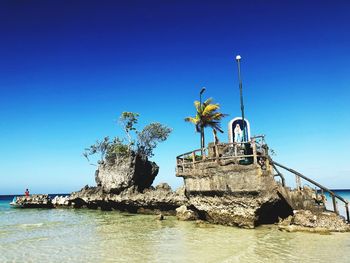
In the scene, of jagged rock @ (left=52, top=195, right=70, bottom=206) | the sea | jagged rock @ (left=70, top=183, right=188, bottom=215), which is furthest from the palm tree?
jagged rock @ (left=52, top=195, right=70, bottom=206)

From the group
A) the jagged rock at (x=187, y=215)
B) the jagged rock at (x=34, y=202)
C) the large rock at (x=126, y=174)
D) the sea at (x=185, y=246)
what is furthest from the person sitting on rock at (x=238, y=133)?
the jagged rock at (x=34, y=202)

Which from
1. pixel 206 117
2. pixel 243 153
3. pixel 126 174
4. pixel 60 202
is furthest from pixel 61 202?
pixel 243 153

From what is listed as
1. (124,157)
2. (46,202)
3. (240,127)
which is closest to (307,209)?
(240,127)

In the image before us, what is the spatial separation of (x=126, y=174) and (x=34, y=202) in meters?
22.1

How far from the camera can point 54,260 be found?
36.1 ft

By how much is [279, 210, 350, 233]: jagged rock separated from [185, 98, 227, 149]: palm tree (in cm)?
1305

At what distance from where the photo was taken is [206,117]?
2770cm

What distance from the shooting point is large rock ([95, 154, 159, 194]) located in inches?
1297

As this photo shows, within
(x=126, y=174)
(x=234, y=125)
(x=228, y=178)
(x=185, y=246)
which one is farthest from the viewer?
(x=126, y=174)

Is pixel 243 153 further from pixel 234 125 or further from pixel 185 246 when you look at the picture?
pixel 185 246

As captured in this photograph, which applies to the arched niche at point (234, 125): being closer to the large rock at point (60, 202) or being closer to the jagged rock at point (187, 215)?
the jagged rock at point (187, 215)

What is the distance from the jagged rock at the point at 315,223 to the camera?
14.6 metres

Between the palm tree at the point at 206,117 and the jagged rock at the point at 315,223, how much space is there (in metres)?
13.0

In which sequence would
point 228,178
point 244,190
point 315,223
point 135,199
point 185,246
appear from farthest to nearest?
1. point 135,199
2. point 228,178
3. point 244,190
4. point 315,223
5. point 185,246
